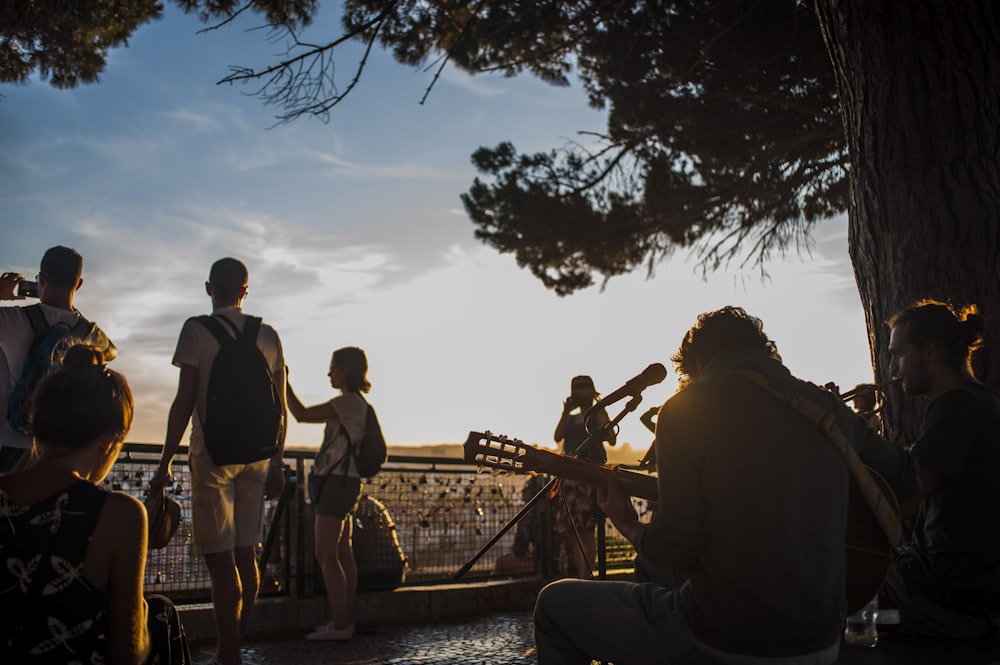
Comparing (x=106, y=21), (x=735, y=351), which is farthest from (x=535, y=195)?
(x=735, y=351)

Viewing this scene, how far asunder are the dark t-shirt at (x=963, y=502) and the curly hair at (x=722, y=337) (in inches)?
38.8

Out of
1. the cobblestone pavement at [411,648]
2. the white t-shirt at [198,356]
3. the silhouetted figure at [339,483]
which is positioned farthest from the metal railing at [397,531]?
the white t-shirt at [198,356]

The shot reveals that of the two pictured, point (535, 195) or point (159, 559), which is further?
point (535, 195)

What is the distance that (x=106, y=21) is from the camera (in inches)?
456

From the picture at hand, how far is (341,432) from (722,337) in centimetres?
409

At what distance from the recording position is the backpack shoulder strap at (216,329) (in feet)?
15.9

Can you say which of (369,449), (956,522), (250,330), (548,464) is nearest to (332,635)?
(369,449)

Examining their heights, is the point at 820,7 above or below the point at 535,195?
below

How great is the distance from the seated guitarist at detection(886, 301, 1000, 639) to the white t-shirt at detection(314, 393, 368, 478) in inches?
152

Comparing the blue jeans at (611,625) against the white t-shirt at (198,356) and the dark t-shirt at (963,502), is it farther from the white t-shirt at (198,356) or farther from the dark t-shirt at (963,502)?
the white t-shirt at (198,356)

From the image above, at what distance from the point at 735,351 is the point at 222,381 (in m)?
2.85

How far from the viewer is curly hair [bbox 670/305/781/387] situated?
116 inches

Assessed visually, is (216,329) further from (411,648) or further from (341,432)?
(411,648)

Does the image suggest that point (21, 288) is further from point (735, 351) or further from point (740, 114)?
point (740, 114)
